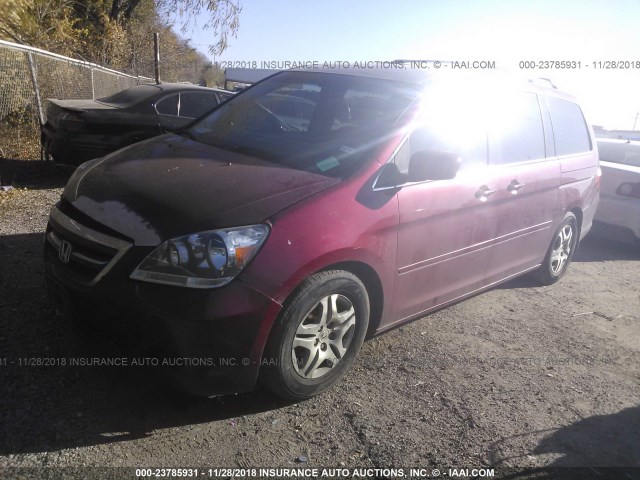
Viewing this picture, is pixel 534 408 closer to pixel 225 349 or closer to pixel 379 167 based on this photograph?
pixel 379 167

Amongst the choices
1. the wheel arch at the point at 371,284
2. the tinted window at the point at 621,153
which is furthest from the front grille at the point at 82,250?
the tinted window at the point at 621,153

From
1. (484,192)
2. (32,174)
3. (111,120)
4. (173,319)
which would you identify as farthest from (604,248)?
(32,174)

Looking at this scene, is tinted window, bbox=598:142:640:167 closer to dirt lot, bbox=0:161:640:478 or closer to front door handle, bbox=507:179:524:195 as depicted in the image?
dirt lot, bbox=0:161:640:478

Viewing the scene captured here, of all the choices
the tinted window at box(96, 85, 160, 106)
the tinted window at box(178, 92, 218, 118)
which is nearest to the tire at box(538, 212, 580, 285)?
the tinted window at box(178, 92, 218, 118)

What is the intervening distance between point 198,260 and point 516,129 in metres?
2.99

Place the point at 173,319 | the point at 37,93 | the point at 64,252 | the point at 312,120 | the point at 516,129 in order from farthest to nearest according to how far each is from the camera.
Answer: the point at 37,93 → the point at 516,129 → the point at 312,120 → the point at 64,252 → the point at 173,319

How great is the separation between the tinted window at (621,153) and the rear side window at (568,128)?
2378 millimetres

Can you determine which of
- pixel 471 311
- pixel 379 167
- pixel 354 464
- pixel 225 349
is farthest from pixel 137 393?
pixel 471 311

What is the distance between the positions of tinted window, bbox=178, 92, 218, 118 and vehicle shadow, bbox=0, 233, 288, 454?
5.36 metres

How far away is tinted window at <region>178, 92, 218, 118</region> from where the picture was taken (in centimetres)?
841

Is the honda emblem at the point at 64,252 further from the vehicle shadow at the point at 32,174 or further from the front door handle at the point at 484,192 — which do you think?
the vehicle shadow at the point at 32,174

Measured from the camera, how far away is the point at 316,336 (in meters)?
3.01

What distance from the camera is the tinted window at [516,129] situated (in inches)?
165

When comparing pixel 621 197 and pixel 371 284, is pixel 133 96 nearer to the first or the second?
pixel 371 284
